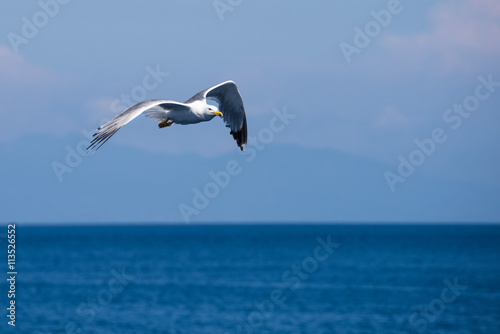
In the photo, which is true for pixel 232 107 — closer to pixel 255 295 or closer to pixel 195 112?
pixel 195 112

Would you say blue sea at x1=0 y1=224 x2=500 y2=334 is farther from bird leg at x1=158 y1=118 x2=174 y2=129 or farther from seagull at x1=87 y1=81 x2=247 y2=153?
bird leg at x1=158 y1=118 x2=174 y2=129

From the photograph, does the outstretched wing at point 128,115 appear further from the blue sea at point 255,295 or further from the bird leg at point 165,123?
the blue sea at point 255,295

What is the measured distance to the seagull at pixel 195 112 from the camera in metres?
16.3

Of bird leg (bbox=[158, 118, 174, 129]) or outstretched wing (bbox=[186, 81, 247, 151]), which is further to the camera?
outstretched wing (bbox=[186, 81, 247, 151])

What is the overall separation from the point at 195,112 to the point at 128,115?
179 centimetres

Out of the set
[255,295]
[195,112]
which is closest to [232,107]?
[195,112]

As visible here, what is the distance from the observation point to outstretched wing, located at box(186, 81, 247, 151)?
20.4 meters

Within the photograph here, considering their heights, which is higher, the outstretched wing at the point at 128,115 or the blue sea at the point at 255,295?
the outstretched wing at the point at 128,115

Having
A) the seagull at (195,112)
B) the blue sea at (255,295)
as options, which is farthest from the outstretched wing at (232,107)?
the blue sea at (255,295)

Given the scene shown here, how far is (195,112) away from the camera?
58.5ft

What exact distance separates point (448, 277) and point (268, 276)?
21.0 m

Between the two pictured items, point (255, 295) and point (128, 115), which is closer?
point (128, 115)

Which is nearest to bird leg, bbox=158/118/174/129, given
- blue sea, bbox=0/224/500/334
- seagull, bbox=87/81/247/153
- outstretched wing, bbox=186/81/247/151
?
seagull, bbox=87/81/247/153

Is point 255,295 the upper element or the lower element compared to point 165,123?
lower
